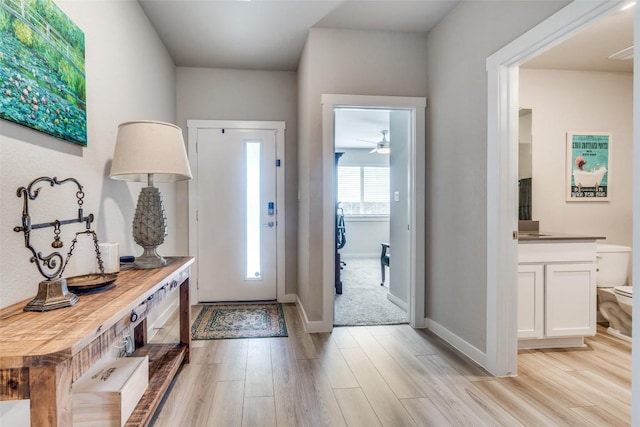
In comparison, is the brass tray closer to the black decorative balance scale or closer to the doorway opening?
the black decorative balance scale

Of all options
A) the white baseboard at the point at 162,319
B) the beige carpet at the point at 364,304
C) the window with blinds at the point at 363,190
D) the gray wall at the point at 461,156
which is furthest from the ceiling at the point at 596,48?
the window with blinds at the point at 363,190

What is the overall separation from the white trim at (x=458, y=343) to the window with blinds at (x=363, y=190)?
4695 millimetres

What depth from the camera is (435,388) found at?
210 cm

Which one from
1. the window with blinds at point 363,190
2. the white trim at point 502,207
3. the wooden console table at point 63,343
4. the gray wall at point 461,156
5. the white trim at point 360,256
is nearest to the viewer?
the wooden console table at point 63,343

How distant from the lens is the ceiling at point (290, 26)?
268 cm

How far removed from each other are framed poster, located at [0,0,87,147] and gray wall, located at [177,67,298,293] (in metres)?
2.14

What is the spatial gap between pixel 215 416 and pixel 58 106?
1.67 metres

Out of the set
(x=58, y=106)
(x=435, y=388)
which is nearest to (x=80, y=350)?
(x=58, y=106)

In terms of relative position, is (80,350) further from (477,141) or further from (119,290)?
(477,141)

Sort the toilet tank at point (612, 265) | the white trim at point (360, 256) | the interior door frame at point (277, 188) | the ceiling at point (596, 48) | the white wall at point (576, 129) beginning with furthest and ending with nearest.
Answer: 1. the white trim at point (360, 256)
2. the interior door frame at point (277, 188)
3. the white wall at point (576, 129)
4. the toilet tank at point (612, 265)
5. the ceiling at point (596, 48)

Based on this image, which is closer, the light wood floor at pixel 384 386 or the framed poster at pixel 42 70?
the framed poster at pixel 42 70

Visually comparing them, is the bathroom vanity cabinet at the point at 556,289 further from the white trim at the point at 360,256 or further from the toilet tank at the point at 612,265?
the white trim at the point at 360,256

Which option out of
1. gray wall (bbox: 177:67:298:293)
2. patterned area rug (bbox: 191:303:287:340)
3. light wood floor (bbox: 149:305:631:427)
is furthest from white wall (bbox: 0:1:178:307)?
light wood floor (bbox: 149:305:631:427)

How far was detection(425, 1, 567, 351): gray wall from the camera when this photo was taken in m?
2.36
